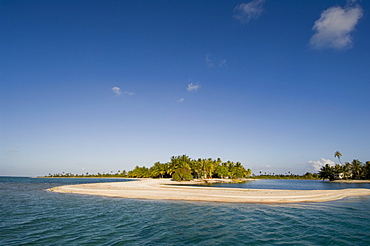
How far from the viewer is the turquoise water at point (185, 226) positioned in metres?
15.7

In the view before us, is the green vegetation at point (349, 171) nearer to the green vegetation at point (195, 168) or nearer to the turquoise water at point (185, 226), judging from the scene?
the green vegetation at point (195, 168)

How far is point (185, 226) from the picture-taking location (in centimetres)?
1942

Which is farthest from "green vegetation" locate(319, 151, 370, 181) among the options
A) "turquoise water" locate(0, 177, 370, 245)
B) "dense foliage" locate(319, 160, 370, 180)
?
"turquoise water" locate(0, 177, 370, 245)

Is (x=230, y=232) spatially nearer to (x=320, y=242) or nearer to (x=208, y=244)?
(x=208, y=244)

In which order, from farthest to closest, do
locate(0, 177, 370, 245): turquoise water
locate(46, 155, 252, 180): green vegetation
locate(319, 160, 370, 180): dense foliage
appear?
locate(319, 160, 370, 180): dense foliage, locate(46, 155, 252, 180): green vegetation, locate(0, 177, 370, 245): turquoise water

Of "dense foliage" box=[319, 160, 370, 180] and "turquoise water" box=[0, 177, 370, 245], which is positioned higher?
"dense foliage" box=[319, 160, 370, 180]

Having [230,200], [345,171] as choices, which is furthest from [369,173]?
[230,200]

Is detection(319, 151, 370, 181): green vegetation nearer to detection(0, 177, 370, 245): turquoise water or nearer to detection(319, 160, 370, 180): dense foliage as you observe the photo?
detection(319, 160, 370, 180): dense foliage

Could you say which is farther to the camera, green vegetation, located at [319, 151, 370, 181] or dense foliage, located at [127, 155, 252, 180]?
green vegetation, located at [319, 151, 370, 181]

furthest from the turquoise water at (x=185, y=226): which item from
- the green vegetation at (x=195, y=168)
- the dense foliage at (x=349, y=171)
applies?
the dense foliage at (x=349, y=171)

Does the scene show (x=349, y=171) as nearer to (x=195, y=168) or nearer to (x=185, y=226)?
(x=195, y=168)

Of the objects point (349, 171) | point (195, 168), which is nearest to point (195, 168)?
point (195, 168)

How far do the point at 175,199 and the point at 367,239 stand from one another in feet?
82.2

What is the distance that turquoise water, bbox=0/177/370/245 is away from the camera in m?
15.7
